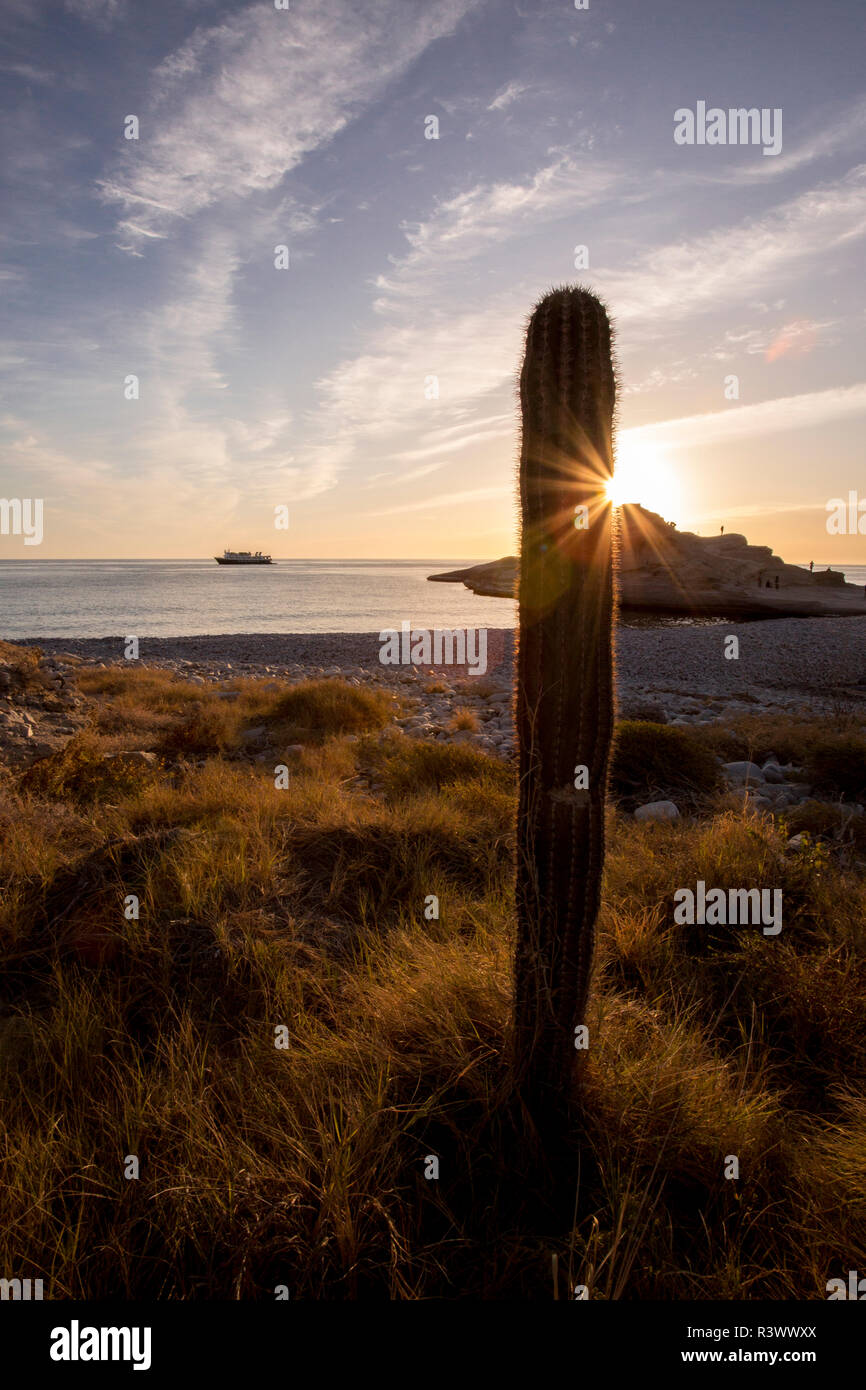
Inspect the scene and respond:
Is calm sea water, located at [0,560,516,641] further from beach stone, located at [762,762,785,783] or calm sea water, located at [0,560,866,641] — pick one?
beach stone, located at [762,762,785,783]

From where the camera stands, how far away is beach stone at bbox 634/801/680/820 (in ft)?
20.2

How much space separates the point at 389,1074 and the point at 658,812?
445 cm

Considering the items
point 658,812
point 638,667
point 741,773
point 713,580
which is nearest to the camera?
point 658,812

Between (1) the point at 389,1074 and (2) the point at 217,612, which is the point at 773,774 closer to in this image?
(1) the point at 389,1074

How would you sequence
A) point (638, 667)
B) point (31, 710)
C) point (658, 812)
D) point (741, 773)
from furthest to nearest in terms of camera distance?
point (638, 667) < point (31, 710) < point (741, 773) < point (658, 812)

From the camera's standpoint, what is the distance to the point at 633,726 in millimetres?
8055

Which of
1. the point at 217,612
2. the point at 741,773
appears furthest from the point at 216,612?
the point at 741,773

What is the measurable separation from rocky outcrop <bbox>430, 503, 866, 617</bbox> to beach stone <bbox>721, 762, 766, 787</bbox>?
36442 millimetres

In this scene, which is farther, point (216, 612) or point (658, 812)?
point (216, 612)

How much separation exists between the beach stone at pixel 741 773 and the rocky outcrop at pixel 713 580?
36.4 m

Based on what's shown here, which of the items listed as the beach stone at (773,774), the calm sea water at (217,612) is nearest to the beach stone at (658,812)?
the beach stone at (773,774)

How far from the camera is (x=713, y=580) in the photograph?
54000 mm

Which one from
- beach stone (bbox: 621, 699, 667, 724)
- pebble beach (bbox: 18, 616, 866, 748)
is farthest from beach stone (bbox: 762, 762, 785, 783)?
pebble beach (bbox: 18, 616, 866, 748)

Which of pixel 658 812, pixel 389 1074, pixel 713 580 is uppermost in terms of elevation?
pixel 713 580
